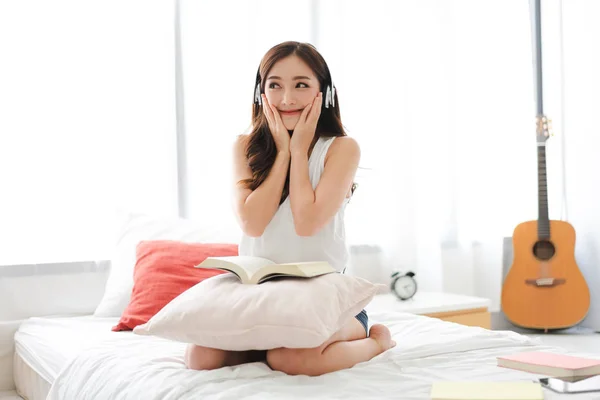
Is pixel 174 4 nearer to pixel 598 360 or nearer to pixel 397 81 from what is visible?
pixel 397 81

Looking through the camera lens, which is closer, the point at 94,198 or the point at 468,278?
the point at 94,198

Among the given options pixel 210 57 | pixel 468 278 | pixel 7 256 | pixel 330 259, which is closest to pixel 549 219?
pixel 468 278

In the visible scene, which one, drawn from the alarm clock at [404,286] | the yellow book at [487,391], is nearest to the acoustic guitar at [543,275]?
the alarm clock at [404,286]

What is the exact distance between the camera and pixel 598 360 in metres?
1.58

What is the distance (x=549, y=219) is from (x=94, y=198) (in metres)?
2.13

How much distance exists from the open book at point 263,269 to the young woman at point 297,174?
165mm

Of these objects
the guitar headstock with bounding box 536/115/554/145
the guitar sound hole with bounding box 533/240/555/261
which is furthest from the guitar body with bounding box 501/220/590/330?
the guitar headstock with bounding box 536/115/554/145

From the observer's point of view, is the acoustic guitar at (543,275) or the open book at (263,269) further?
→ the acoustic guitar at (543,275)

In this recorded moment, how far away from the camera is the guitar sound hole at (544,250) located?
12.0ft

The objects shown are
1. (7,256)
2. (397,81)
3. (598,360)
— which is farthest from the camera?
Result: (397,81)

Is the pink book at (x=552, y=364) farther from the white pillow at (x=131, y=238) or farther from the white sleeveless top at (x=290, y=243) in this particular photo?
the white pillow at (x=131, y=238)

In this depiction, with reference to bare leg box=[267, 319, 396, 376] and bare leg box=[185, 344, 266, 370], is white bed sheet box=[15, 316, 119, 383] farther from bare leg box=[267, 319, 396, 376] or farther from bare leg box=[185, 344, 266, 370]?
bare leg box=[267, 319, 396, 376]

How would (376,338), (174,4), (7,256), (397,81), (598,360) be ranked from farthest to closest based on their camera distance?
(397,81) → (174,4) → (7,256) → (376,338) → (598,360)

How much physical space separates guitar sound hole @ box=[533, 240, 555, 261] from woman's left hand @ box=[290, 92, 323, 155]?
2049 mm
